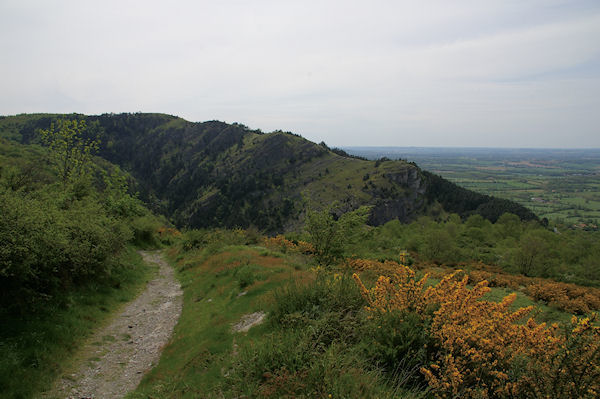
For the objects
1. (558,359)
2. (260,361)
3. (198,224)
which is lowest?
(198,224)

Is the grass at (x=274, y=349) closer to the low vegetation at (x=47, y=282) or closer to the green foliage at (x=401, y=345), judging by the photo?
the green foliage at (x=401, y=345)

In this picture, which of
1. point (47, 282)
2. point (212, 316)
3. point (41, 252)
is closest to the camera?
point (41, 252)

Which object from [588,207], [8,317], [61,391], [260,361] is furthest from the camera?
[588,207]

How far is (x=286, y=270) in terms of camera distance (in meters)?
15.0

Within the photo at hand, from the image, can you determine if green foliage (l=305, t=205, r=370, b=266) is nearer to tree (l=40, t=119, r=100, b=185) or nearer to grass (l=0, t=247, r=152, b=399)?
grass (l=0, t=247, r=152, b=399)

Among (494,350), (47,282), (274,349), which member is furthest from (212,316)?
(494,350)

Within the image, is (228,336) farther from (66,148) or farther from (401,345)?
(66,148)

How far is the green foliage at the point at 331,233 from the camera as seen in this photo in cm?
1608

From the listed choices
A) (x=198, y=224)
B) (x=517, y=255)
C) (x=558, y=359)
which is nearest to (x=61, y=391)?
(x=558, y=359)

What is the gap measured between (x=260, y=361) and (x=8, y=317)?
873 centimetres

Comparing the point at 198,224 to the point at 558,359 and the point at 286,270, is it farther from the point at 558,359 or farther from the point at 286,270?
the point at 558,359

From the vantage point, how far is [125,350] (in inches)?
417

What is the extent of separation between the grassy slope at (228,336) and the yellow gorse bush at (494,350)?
68cm

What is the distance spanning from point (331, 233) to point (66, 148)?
98.5 ft
